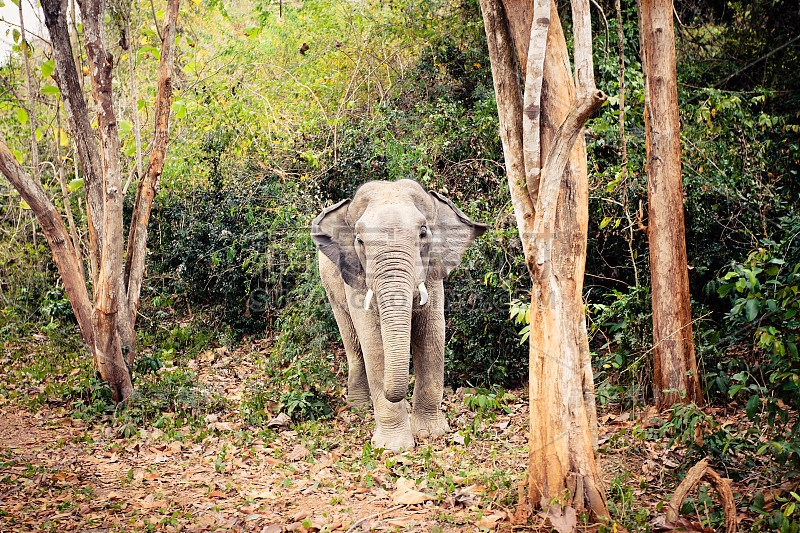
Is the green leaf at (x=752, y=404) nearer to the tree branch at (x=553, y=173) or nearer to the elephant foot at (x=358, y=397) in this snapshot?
the tree branch at (x=553, y=173)

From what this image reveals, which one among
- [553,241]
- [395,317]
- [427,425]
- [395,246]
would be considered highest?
[395,246]

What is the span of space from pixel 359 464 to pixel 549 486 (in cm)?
231

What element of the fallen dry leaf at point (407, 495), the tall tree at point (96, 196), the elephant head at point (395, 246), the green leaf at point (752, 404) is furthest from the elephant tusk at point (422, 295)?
the tall tree at point (96, 196)

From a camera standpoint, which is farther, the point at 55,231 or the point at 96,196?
the point at 96,196

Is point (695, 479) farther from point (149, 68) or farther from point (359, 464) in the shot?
point (149, 68)

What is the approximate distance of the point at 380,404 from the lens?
22.5 ft

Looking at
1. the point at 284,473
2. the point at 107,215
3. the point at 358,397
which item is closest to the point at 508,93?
the point at 284,473

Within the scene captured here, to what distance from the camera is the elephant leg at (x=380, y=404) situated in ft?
22.2

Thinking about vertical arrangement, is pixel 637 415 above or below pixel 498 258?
below

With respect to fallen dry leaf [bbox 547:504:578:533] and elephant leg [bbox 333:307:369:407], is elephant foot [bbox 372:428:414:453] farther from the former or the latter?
fallen dry leaf [bbox 547:504:578:533]

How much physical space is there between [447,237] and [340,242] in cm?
116

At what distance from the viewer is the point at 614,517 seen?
4574 millimetres

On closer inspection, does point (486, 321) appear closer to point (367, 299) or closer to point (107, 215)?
point (367, 299)

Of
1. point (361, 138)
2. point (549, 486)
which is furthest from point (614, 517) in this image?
point (361, 138)
